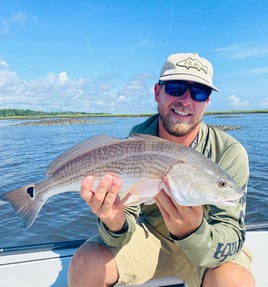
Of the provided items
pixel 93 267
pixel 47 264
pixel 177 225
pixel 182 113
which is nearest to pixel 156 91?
pixel 182 113

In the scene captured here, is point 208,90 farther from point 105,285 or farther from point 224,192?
point 105,285

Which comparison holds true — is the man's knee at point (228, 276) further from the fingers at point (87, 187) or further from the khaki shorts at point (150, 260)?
the fingers at point (87, 187)

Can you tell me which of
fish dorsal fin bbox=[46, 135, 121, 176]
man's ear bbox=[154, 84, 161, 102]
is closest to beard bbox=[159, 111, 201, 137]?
man's ear bbox=[154, 84, 161, 102]

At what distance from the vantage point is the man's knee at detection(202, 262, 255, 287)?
7.07ft

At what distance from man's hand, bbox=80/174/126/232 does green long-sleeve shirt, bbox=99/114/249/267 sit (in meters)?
0.23

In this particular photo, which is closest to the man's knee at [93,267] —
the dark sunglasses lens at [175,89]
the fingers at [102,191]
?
the fingers at [102,191]

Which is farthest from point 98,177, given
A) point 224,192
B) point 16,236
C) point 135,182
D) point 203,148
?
point 16,236

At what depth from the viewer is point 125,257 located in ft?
8.59

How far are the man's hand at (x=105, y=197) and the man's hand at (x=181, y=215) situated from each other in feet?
0.98

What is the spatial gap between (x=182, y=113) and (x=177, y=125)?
4.5 inches

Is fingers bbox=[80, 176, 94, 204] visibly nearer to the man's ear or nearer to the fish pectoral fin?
the fish pectoral fin

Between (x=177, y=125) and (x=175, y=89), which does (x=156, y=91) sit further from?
(x=177, y=125)

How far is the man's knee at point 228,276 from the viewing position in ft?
7.07

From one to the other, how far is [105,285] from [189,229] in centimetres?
86
